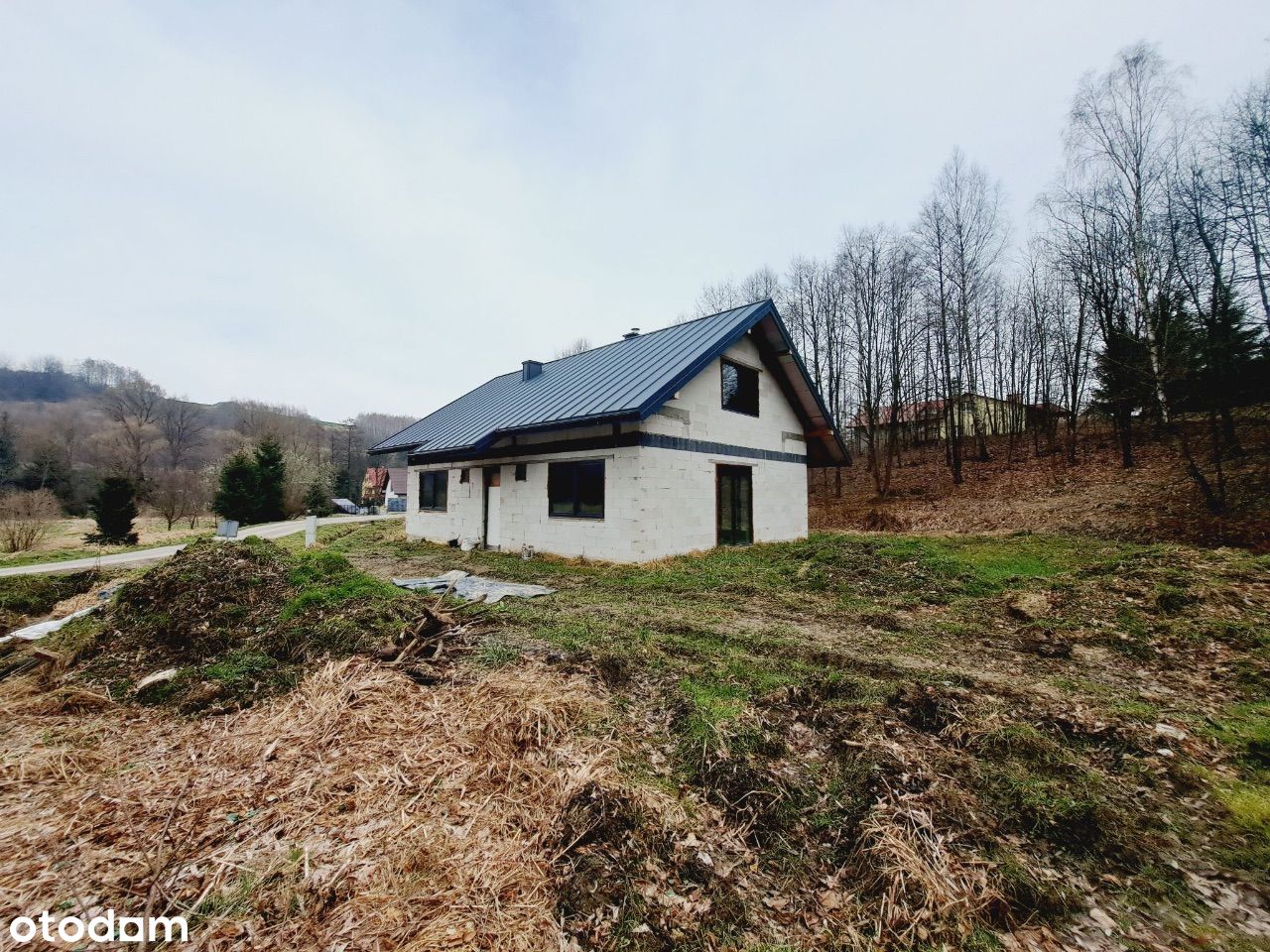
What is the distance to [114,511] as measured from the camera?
18844 mm

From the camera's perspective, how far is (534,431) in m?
12.5

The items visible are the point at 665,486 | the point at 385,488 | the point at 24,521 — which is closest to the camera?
the point at 665,486

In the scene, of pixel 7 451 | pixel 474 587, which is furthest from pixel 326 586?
pixel 7 451

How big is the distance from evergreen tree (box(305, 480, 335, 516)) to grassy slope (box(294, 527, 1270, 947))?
33221 mm

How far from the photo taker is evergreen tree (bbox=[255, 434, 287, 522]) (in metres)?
28.5

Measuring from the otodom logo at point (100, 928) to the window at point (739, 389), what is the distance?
1235 centimetres

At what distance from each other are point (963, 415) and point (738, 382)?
2236 cm

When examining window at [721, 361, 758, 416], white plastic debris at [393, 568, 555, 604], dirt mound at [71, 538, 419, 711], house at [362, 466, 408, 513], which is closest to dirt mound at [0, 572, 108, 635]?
dirt mound at [71, 538, 419, 711]

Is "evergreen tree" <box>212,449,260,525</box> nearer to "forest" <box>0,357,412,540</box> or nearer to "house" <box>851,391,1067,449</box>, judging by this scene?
"forest" <box>0,357,412,540</box>

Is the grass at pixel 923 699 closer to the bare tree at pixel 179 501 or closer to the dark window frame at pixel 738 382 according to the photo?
the dark window frame at pixel 738 382

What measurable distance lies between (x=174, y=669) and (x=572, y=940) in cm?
460

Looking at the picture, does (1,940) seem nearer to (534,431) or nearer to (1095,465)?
(534,431)

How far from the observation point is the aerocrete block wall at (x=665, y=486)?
11.1 m

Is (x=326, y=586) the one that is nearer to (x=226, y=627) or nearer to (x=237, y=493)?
(x=226, y=627)
